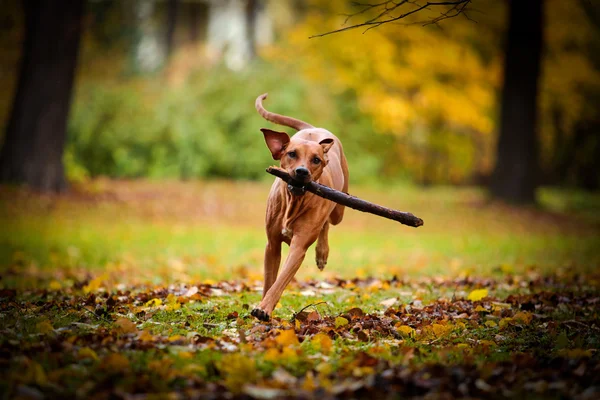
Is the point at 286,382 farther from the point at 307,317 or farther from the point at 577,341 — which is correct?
the point at 577,341

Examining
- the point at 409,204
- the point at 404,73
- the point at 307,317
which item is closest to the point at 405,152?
the point at 404,73

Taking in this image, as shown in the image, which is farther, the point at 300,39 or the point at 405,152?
the point at 405,152

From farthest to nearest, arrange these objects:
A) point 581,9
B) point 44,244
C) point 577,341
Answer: point 581,9 < point 44,244 < point 577,341

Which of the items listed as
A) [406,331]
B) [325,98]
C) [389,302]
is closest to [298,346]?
[406,331]

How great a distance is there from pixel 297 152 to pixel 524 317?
2326 mm

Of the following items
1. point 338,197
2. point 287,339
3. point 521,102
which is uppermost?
point 521,102

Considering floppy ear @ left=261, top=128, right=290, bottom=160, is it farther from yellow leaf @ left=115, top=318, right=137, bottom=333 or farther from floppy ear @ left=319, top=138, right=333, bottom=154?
Answer: yellow leaf @ left=115, top=318, right=137, bottom=333

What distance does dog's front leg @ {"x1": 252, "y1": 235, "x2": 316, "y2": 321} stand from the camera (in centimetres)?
475

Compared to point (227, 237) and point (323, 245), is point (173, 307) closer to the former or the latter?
point (323, 245)

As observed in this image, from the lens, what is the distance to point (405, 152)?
26391 millimetres

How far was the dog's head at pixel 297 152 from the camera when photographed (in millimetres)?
4781

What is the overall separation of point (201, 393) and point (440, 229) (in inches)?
496

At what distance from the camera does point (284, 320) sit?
501 cm

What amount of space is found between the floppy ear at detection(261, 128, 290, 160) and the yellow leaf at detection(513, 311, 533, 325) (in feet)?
7.75
